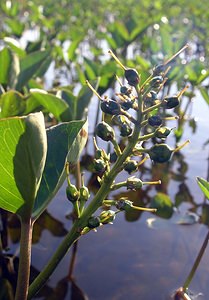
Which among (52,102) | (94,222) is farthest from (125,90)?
(52,102)

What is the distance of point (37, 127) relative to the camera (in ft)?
2.42

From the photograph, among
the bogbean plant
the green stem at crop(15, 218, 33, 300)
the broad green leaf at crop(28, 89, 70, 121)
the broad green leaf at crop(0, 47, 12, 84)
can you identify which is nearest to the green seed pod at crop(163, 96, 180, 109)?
the bogbean plant

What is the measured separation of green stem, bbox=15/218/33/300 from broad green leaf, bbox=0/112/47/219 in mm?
23

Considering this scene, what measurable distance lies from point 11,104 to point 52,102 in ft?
0.40

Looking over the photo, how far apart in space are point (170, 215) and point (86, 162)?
0.64 meters

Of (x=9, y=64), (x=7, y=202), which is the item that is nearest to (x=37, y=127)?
(x=7, y=202)

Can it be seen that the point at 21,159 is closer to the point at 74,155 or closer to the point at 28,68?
the point at 74,155

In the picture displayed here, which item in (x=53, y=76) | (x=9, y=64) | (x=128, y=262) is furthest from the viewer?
(x=53, y=76)

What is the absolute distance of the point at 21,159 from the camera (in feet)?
2.59

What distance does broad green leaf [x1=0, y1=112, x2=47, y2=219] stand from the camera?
74cm

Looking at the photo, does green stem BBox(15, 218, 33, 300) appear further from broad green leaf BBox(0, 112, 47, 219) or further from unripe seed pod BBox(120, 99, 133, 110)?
unripe seed pod BBox(120, 99, 133, 110)

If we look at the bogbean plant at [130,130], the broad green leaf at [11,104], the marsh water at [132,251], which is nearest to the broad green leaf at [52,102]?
the broad green leaf at [11,104]

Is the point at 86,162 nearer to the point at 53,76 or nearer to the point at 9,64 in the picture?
the point at 9,64

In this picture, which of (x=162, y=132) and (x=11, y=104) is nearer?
(x=162, y=132)
